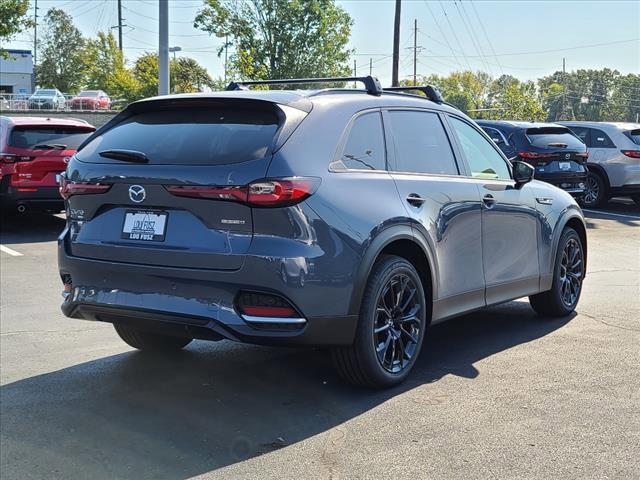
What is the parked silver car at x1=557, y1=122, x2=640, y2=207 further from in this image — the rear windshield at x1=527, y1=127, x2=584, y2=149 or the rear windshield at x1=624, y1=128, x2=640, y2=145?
the rear windshield at x1=527, y1=127, x2=584, y2=149

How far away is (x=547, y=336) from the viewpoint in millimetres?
6207

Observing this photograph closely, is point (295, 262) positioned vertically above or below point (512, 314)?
above

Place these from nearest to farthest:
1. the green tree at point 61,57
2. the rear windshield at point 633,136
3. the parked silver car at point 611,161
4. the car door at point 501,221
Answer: the car door at point 501,221 → the parked silver car at point 611,161 → the rear windshield at point 633,136 → the green tree at point 61,57

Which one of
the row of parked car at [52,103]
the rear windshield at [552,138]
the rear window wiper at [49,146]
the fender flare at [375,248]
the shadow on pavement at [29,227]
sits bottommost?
the shadow on pavement at [29,227]

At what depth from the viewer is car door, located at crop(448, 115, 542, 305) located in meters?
5.74

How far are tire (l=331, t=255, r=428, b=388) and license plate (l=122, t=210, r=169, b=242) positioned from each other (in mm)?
1177

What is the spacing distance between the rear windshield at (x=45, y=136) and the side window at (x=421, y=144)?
809 centimetres

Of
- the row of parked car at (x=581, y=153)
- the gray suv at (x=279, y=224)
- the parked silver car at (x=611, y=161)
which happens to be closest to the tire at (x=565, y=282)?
the gray suv at (x=279, y=224)

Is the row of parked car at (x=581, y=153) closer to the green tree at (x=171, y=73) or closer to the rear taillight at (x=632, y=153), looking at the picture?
the rear taillight at (x=632, y=153)

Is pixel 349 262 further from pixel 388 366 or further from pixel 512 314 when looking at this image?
pixel 512 314

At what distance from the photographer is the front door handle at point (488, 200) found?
568cm

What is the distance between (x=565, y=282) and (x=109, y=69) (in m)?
72.9

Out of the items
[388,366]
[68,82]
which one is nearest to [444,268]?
[388,366]

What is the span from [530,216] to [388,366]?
6.76ft
